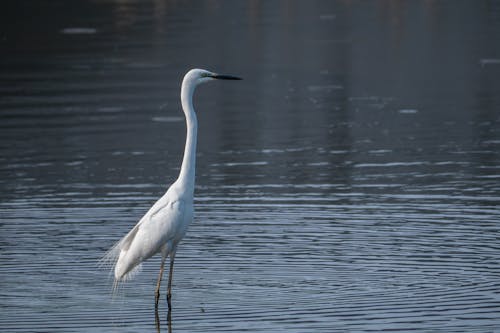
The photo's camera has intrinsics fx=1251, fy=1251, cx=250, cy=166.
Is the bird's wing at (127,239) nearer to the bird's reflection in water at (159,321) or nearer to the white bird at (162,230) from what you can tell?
the white bird at (162,230)

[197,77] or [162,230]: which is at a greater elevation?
[197,77]

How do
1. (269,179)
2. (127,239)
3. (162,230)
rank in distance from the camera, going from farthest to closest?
(269,179)
(127,239)
(162,230)

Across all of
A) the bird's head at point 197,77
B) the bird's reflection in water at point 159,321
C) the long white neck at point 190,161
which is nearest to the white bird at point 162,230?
the long white neck at point 190,161

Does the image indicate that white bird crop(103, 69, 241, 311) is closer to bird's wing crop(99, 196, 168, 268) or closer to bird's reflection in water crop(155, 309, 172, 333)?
bird's wing crop(99, 196, 168, 268)

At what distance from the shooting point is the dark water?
10320 millimetres

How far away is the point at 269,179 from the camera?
15711 millimetres

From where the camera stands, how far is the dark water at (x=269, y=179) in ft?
33.9

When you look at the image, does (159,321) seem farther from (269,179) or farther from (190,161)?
(269,179)

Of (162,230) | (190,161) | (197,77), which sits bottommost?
(162,230)

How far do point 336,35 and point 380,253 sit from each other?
21782 millimetres

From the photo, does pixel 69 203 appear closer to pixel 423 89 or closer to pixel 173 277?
pixel 173 277

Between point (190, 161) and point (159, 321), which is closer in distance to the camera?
point (159, 321)

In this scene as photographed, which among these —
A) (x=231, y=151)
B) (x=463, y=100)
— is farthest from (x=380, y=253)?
(x=463, y=100)

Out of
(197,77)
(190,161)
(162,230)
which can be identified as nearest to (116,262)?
(162,230)
